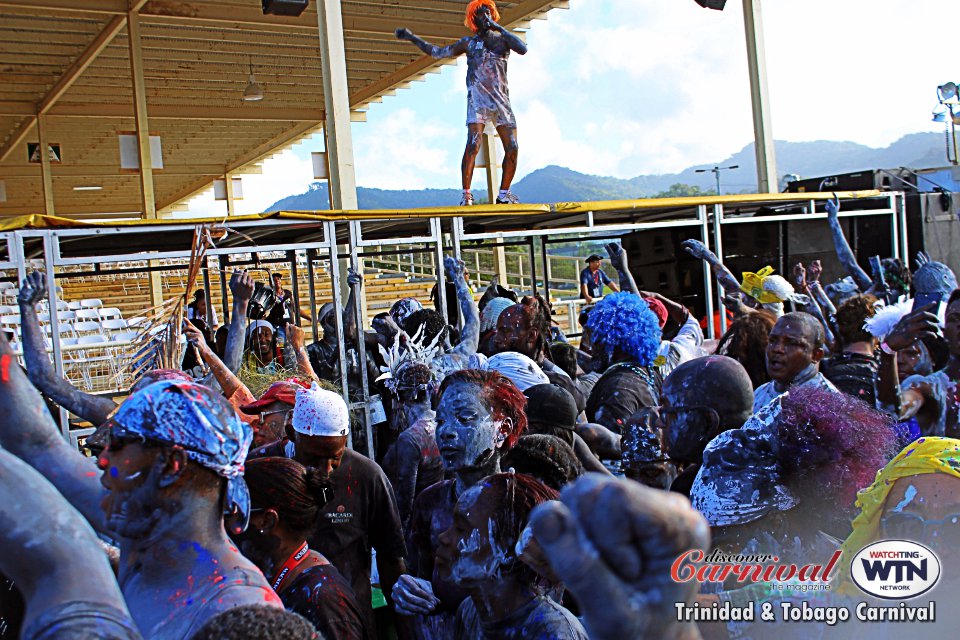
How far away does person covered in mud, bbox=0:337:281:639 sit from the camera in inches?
71.7

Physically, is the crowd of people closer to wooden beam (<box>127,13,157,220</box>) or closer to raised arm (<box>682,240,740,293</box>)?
raised arm (<box>682,240,740,293</box>)

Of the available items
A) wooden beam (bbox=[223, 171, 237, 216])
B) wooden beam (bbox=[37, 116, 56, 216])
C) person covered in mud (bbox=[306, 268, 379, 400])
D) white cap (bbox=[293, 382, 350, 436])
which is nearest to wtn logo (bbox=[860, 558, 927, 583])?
white cap (bbox=[293, 382, 350, 436])

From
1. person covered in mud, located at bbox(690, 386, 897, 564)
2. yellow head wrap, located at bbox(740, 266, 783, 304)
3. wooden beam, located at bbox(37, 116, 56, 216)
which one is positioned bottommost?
person covered in mud, located at bbox(690, 386, 897, 564)

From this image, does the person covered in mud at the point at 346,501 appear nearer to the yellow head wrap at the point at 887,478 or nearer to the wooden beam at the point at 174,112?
the yellow head wrap at the point at 887,478

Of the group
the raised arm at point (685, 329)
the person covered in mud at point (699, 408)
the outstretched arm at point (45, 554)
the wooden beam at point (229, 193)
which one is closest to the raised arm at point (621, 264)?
the raised arm at point (685, 329)

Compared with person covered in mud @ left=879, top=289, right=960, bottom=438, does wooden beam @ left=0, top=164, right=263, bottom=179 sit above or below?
above

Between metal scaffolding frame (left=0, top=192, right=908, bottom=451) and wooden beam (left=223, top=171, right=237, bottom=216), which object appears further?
wooden beam (left=223, top=171, right=237, bottom=216)

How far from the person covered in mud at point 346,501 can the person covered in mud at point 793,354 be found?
1634mm

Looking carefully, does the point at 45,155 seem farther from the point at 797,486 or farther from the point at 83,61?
the point at 797,486

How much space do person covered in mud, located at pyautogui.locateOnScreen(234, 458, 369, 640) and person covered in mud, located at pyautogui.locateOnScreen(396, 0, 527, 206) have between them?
23.7 ft

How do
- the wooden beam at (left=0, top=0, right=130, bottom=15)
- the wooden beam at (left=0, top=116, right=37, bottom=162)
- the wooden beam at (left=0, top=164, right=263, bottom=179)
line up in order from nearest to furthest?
the wooden beam at (left=0, top=0, right=130, bottom=15) → the wooden beam at (left=0, top=116, right=37, bottom=162) → the wooden beam at (left=0, top=164, right=263, bottom=179)

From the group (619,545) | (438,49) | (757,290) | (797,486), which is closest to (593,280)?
(438,49)

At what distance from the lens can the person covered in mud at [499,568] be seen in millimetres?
2295

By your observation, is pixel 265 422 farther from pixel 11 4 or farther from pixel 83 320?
pixel 83 320
